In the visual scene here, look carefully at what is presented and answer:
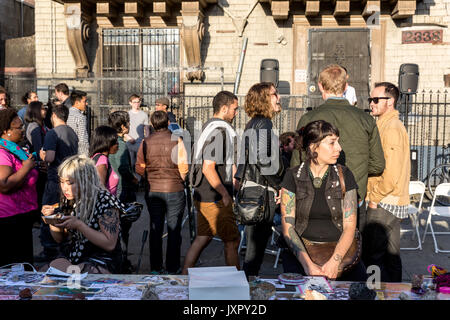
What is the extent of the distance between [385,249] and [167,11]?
29.2 feet

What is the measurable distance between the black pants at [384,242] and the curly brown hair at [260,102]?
4.07 ft

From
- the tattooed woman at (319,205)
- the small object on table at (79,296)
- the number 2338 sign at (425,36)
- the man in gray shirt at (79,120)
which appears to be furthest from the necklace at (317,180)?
the number 2338 sign at (425,36)

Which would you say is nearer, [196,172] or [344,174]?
[344,174]

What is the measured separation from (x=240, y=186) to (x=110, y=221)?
1190mm

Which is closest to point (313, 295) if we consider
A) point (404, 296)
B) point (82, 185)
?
point (404, 296)

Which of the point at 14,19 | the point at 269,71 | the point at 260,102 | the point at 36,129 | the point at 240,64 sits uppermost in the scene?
the point at 14,19

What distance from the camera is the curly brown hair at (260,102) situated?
4273mm

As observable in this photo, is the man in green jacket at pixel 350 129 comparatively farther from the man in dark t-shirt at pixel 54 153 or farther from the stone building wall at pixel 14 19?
the stone building wall at pixel 14 19

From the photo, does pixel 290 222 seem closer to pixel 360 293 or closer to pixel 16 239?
pixel 360 293

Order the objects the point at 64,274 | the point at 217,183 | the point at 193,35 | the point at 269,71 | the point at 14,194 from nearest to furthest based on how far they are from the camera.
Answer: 1. the point at 64,274
2. the point at 14,194
3. the point at 217,183
4. the point at 269,71
5. the point at 193,35

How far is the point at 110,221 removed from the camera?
342 cm
